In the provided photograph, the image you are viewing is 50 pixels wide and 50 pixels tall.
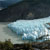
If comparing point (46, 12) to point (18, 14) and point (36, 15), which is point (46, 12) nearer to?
point (36, 15)

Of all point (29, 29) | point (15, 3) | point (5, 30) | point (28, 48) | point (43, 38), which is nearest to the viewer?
point (28, 48)

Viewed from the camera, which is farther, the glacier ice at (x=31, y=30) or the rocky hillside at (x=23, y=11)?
the rocky hillside at (x=23, y=11)

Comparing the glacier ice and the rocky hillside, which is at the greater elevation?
the rocky hillside

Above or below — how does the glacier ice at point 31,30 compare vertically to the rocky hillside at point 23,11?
below

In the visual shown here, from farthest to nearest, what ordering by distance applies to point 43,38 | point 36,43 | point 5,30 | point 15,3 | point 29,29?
point 15,3, point 5,30, point 29,29, point 43,38, point 36,43

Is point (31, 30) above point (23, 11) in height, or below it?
below

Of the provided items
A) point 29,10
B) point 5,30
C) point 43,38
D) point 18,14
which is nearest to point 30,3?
point 29,10

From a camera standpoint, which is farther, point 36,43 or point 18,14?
point 18,14

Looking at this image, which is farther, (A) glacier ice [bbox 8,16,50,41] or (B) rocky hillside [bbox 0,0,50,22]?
(B) rocky hillside [bbox 0,0,50,22]
